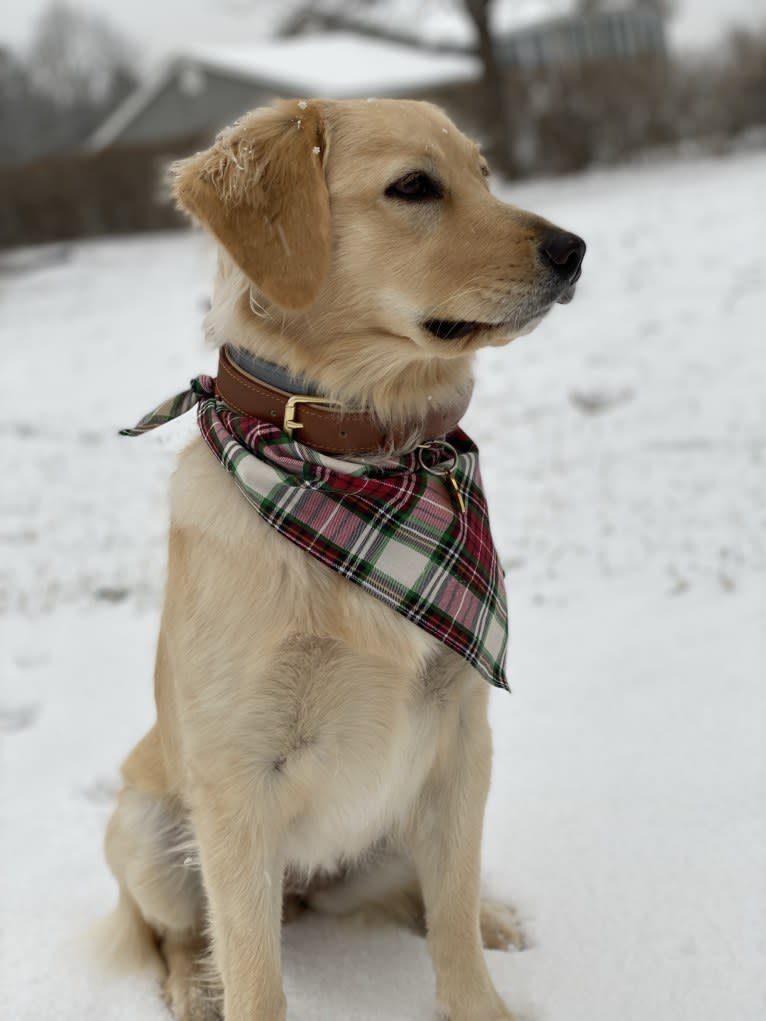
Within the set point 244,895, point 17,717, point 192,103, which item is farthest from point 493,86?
point 244,895

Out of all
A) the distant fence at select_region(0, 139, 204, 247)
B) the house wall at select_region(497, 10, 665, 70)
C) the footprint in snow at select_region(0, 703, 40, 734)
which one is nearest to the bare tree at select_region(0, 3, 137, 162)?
the house wall at select_region(497, 10, 665, 70)

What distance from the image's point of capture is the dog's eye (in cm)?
Result: 195

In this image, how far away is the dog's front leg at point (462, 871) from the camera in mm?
2039

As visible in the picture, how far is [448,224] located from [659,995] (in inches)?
62.3

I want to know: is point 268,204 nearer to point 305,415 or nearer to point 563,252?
point 305,415

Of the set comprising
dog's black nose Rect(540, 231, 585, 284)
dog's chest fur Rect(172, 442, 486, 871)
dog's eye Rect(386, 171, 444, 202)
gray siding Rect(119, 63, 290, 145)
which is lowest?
gray siding Rect(119, 63, 290, 145)

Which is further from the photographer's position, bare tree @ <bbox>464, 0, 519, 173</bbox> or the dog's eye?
bare tree @ <bbox>464, 0, 519, 173</bbox>

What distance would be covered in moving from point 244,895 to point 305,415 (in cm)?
88

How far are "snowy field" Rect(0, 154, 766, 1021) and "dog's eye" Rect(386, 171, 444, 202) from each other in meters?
0.54

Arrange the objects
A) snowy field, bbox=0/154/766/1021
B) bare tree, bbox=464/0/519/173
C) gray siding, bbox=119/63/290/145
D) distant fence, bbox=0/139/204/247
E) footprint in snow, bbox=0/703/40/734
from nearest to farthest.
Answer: snowy field, bbox=0/154/766/1021
footprint in snow, bbox=0/703/40/734
bare tree, bbox=464/0/519/173
distant fence, bbox=0/139/204/247
gray siding, bbox=119/63/290/145

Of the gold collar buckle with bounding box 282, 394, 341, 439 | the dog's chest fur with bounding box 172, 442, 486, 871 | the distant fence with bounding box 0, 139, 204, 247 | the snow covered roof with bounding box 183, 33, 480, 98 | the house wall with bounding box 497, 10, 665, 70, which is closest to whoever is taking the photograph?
the dog's chest fur with bounding box 172, 442, 486, 871

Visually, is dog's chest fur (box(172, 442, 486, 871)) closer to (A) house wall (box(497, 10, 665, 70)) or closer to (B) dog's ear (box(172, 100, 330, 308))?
(B) dog's ear (box(172, 100, 330, 308))

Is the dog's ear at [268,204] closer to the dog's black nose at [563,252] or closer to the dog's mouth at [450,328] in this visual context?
the dog's mouth at [450,328]

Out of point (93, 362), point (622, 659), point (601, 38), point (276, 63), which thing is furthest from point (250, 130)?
point (601, 38)
